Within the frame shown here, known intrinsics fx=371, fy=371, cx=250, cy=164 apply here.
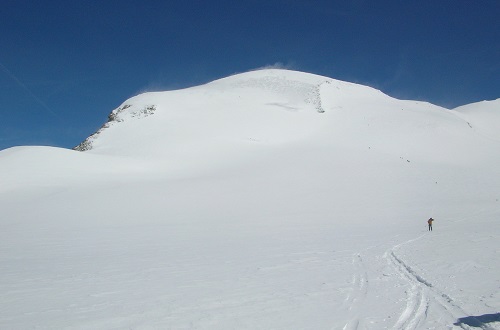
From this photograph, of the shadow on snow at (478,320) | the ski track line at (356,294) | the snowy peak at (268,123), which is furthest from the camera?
the snowy peak at (268,123)

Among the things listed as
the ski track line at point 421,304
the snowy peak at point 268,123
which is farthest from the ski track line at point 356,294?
the snowy peak at point 268,123

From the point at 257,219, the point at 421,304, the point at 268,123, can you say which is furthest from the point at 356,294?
the point at 268,123

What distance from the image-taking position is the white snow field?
6688 millimetres

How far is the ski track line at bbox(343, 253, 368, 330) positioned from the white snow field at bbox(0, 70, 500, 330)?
0.16 feet

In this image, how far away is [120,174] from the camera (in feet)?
98.2

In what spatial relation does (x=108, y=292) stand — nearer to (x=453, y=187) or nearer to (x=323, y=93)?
(x=453, y=187)

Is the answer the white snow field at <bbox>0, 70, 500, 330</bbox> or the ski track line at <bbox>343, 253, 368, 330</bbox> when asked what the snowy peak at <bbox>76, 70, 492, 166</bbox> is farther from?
the ski track line at <bbox>343, 253, 368, 330</bbox>

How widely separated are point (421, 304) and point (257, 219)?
13706mm

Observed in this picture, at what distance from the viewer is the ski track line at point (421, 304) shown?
5.63 metres

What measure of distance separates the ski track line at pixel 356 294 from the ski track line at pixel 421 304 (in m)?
0.64

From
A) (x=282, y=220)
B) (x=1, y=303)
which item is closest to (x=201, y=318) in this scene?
(x=1, y=303)

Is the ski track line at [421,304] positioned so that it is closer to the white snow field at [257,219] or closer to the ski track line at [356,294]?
the white snow field at [257,219]

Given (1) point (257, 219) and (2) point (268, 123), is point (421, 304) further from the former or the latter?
(2) point (268, 123)

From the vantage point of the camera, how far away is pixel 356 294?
726 cm
